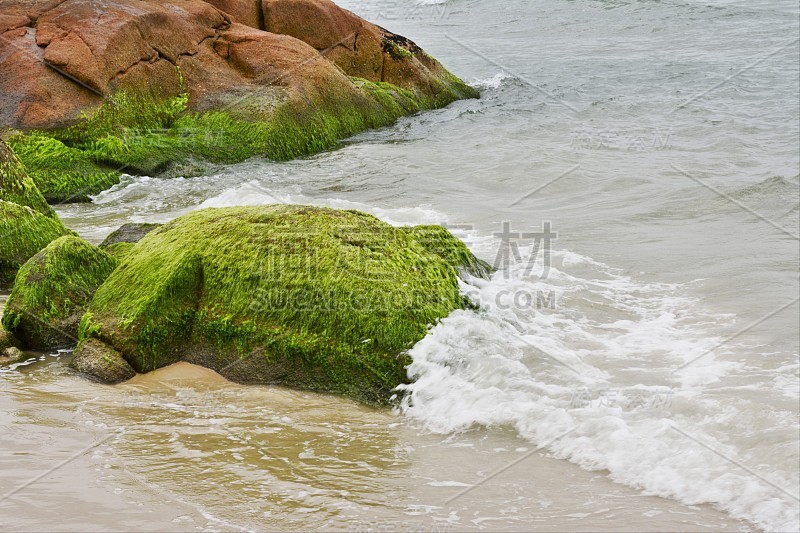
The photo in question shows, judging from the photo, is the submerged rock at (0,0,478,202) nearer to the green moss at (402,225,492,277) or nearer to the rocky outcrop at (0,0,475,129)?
the rocky outcrop at (0,0,475,129)

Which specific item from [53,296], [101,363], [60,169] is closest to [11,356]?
[53,296]

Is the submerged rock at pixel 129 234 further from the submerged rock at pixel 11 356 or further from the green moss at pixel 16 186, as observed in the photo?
Result: the submerged rock at pixel 11 356

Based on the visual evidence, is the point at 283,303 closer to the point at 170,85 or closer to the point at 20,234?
the point at 20,234

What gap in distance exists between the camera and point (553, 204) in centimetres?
Result: 968

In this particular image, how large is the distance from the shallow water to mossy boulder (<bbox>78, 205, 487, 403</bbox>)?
18 centimetres

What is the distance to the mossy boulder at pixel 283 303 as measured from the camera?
485cm

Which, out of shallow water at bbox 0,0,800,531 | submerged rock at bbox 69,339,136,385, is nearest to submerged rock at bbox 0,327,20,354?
shallow water at bbox 0,0,800,531

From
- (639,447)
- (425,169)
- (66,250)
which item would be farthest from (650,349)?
(425,169)

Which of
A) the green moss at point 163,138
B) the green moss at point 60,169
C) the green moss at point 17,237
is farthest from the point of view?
the green moss at point 163,138

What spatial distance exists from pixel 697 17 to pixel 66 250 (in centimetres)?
2261

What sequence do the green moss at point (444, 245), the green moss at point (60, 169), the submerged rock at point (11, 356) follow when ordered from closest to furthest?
the submerged rock at point (11, 356)
the green moss at point (444, 245)
the green moss at point (60, 169)

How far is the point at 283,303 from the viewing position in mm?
4984

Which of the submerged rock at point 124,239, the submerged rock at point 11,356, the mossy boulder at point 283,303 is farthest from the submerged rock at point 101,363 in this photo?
Answer: the submerged rock at point 124,239

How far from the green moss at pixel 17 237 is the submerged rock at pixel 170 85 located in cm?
370
